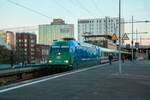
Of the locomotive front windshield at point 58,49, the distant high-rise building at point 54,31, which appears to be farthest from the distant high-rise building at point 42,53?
the locomotive front windshield at point 58,49

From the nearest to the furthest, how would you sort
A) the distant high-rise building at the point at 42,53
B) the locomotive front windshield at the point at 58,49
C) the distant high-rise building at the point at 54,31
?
the locomotive front windshield at the point at 58,49, the distant high-rise building at the point at 42,53, the distant high-rise building at the point at 54,31

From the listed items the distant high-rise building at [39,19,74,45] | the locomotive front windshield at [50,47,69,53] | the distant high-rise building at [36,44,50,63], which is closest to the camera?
the locomotive front windshield at [50,47,69,53]

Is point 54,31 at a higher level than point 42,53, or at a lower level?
higher

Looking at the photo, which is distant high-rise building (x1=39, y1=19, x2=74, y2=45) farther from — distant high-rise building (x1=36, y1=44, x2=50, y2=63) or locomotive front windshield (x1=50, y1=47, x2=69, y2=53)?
locomotive front windshield (x1=50, y1=47, x2=69, y2=53)

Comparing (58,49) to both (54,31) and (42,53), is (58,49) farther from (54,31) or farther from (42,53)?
(54,31)

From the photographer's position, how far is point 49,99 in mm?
11484

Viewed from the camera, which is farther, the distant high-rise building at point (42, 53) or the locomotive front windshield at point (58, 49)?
the distant high-rise building at point (42, 53)

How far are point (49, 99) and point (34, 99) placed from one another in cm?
52

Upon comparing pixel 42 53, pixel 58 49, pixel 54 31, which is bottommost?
pixel 42 53

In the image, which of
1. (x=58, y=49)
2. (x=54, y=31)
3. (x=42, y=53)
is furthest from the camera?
(x=54, y=31)

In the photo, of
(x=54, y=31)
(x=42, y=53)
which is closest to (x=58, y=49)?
(x=42, y=53)

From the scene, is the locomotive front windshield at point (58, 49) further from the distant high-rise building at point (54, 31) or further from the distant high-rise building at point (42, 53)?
the distant high-rise building at point (54, 31)

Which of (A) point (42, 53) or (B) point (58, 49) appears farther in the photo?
(A) point (42, 53)

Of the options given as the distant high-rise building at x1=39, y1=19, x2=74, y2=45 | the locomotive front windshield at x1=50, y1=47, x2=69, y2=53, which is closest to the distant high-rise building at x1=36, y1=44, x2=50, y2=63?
the distant high-rise building at x1=39, y1=19, x2=74, y2=45
